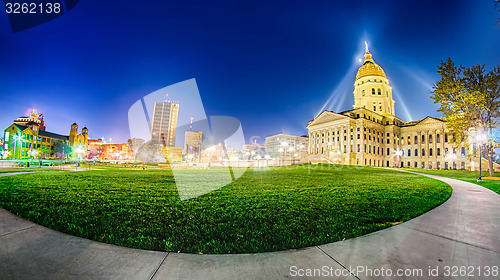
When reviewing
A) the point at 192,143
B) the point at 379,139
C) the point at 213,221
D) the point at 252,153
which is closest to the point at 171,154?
the point at 192,143

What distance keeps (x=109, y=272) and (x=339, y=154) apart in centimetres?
7646

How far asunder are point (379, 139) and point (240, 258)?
92.5 metres

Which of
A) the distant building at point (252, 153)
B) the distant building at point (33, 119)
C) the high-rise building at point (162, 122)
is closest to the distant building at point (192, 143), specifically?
the high-rise building at point (162, 122)

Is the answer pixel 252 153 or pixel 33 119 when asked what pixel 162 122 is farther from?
pixel 252 153

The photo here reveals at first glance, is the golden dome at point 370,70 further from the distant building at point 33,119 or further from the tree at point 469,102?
the distant building at point 33,119

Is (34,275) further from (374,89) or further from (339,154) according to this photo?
(374,89)

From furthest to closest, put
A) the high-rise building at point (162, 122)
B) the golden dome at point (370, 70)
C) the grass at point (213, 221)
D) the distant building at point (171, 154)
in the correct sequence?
the high-rise building at point (162, 122) → the golden dome at point (370, 70) → the distant building at point (171, 154) → the grass at point (213, 221)

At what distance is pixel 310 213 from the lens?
5.12 m

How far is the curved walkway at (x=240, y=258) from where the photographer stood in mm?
2377

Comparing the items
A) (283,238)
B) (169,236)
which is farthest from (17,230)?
(283,238)

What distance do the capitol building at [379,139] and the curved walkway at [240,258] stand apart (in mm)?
59683

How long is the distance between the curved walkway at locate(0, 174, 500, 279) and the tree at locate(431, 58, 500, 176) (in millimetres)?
29076

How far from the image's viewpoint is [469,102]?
22047mm

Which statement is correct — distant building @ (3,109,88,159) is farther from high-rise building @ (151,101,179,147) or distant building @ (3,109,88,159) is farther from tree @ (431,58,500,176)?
tree @ (431,58,500,176)
